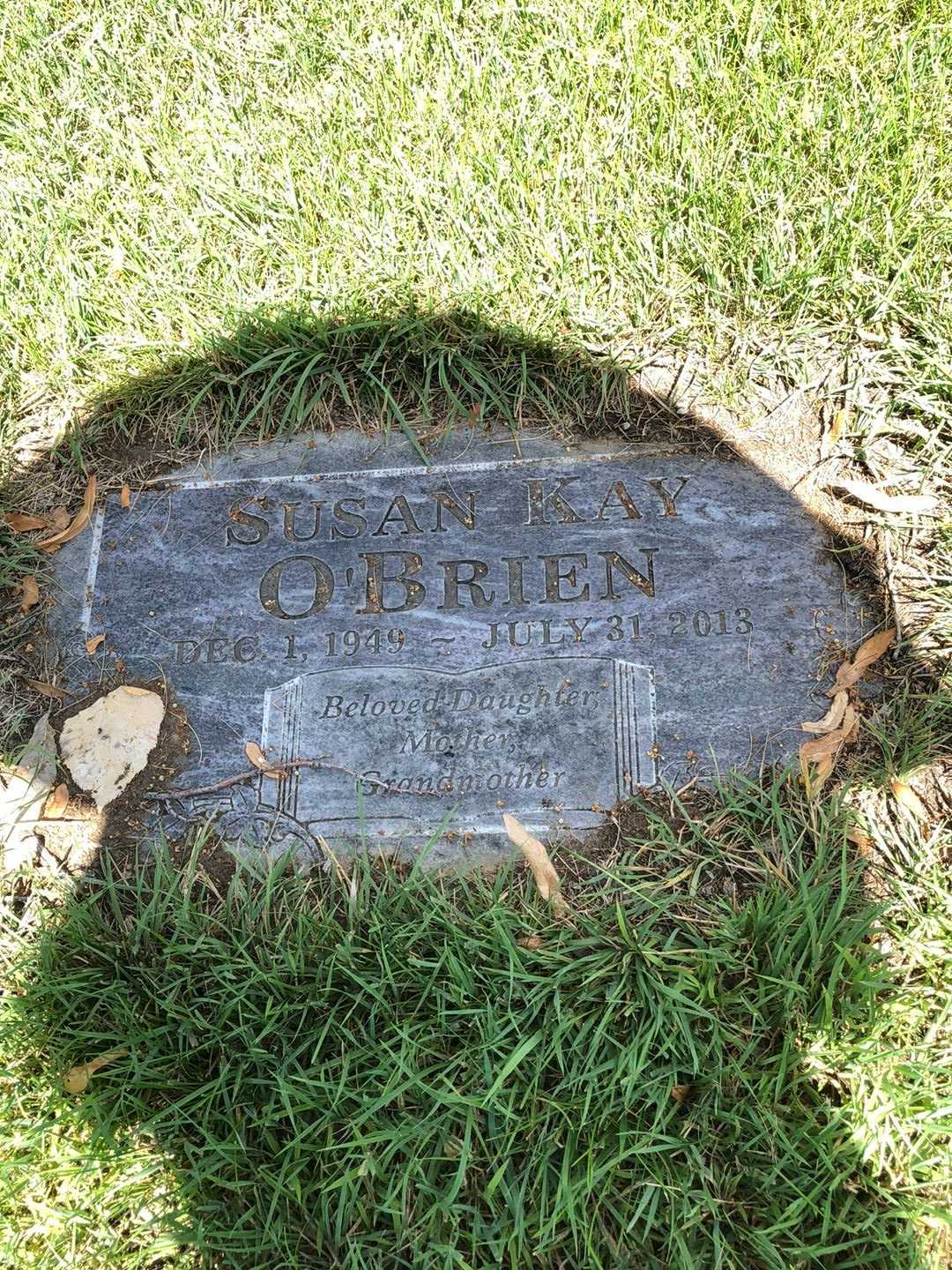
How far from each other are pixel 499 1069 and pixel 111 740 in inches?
49.1

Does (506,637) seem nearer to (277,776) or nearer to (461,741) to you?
(461,741)

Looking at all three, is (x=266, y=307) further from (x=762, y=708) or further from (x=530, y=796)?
(x=762, y=708)

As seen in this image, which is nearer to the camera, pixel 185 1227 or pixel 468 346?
pixel 185 1227

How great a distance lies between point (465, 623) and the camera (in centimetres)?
249

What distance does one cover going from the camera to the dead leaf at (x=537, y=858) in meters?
2.23

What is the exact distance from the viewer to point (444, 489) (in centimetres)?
263

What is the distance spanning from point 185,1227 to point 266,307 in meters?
2.28

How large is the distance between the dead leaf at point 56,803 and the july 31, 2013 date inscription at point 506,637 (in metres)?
0.43


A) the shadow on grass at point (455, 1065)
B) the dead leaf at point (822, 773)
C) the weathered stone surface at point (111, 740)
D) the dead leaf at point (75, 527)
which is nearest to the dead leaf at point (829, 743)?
the dead leaf at point (822, 773)

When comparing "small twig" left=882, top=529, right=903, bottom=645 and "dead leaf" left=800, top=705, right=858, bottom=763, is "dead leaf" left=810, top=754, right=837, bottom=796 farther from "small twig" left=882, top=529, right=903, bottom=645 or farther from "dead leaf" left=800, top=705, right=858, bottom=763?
"small twig" left=882, top=529, right=903, bottom=645

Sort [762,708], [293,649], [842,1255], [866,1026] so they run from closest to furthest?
[842,1255] < [866,1026] < [762,708] < [293,649]

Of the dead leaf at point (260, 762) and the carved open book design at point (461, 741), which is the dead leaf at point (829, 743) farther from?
the dead leaf at point (260, 762)

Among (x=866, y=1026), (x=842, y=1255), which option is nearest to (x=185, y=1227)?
(x=842, y=1255)

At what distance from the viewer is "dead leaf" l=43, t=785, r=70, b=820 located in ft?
8.05
